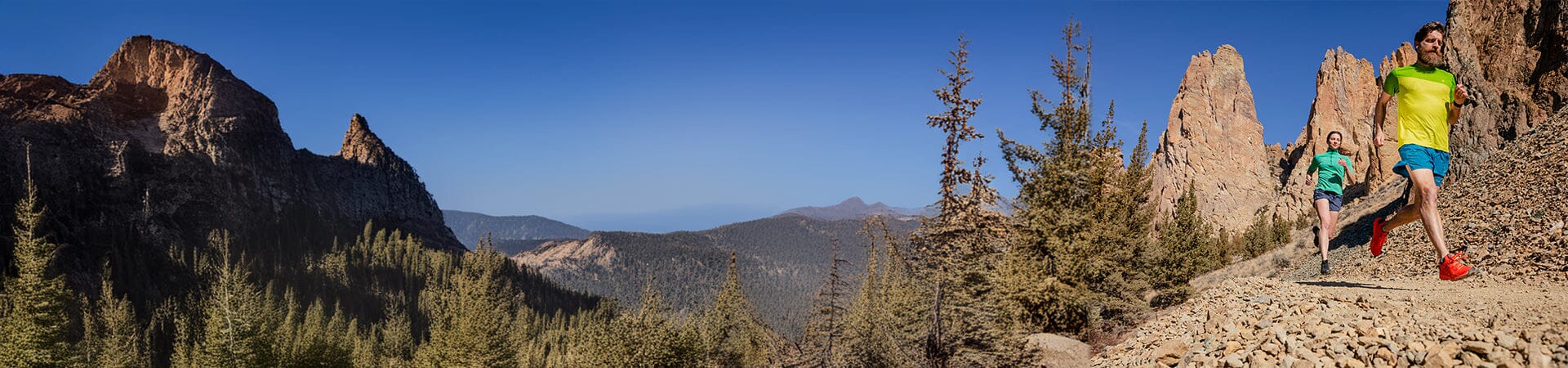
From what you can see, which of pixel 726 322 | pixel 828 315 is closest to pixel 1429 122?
pixel 828 315

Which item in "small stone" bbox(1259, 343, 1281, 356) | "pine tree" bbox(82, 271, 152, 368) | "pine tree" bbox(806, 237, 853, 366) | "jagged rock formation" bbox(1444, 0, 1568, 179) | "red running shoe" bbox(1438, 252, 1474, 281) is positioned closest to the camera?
"small stone" bbox(1259, 343, 1281, 356)

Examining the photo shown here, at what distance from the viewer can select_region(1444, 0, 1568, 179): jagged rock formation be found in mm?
26766

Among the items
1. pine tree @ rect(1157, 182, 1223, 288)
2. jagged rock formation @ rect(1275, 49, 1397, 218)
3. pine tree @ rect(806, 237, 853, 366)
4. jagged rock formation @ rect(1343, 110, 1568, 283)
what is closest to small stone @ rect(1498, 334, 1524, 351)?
jagged rock formation @ rect(1343, 110, 1568, 283)

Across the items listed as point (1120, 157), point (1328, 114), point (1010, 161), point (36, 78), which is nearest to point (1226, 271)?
point (1120, 157)

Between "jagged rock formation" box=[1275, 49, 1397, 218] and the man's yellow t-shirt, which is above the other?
"jagged rock formation" box=[1275, 49, 1397, 218]

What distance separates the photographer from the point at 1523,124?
88.3 ft

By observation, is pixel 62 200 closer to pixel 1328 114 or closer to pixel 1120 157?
pixel 1120 157

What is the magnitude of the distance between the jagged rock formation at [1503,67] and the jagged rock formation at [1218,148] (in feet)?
259

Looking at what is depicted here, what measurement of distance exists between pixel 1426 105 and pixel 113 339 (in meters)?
94.3

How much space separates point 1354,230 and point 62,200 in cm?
20774

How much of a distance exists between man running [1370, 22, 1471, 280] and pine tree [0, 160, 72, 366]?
42.4 meters

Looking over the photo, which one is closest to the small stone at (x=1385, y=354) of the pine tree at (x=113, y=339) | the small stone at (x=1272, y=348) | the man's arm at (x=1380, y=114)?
the small stone at (x=1272, y=348)

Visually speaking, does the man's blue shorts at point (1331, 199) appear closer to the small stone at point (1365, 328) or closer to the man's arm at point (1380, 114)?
the man's arm at point (1380, 114)

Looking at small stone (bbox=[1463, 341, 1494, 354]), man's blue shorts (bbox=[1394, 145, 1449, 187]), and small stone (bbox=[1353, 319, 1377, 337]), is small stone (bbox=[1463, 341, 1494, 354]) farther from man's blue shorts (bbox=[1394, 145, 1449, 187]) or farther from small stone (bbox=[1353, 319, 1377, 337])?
man's blue shorts (bbox=[1394, 145, 1449, 187])
